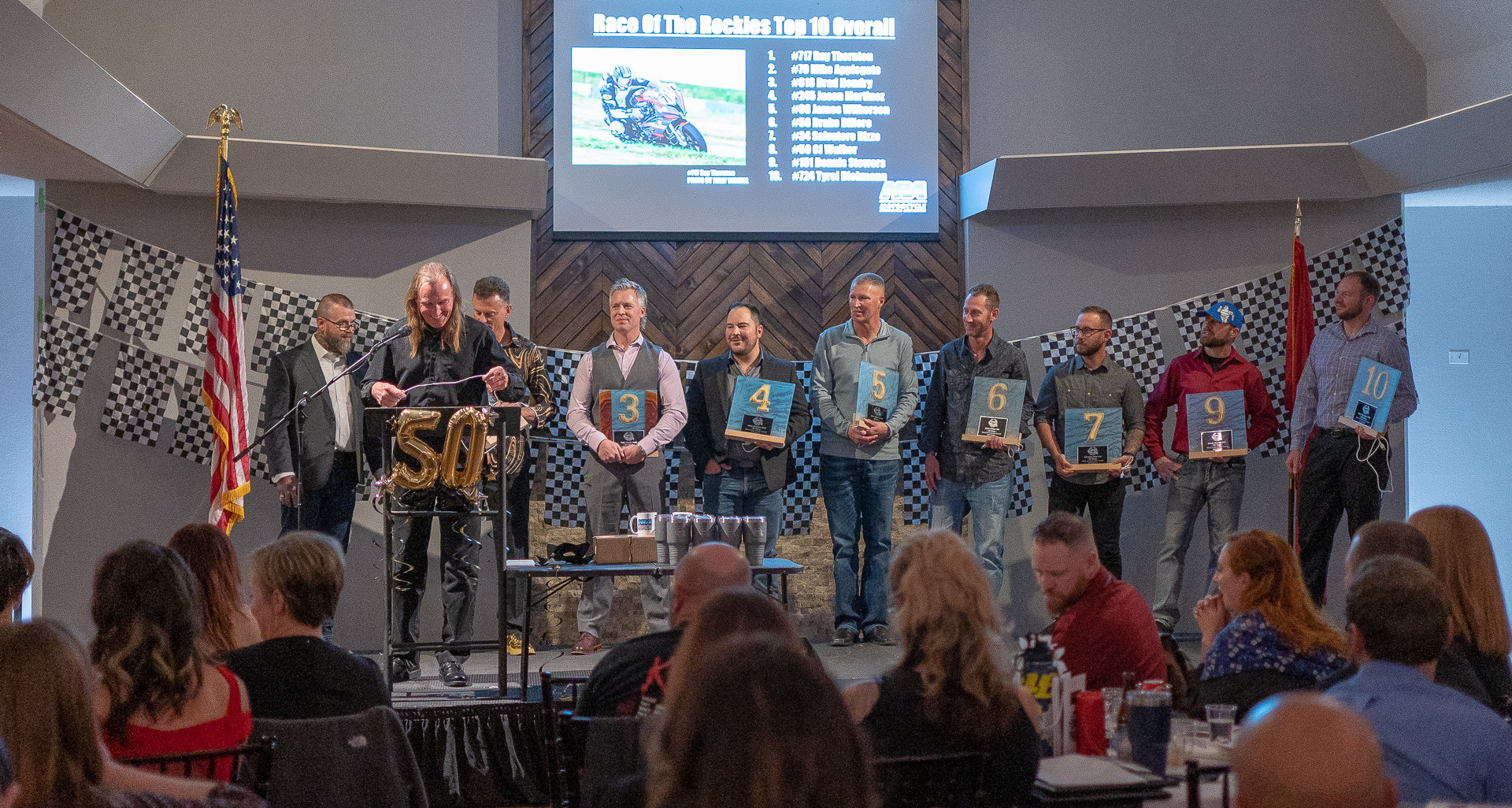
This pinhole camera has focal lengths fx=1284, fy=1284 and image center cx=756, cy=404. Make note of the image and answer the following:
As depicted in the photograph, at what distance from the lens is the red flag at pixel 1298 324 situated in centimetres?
688

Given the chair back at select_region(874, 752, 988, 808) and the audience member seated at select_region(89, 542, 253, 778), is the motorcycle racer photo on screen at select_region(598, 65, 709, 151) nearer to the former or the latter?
the audience member seated at select_region(89, 542, 253, 778)

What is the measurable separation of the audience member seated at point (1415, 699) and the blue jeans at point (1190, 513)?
15.2 feet

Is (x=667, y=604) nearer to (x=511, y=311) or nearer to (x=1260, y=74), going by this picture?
(x=511, y=311)

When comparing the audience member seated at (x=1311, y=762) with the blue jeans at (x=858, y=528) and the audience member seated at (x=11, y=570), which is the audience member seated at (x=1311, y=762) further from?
the blue jeans at (x=858, y=528)

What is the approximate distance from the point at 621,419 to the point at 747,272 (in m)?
1.50

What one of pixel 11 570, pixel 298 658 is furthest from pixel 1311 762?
pixel 11 570

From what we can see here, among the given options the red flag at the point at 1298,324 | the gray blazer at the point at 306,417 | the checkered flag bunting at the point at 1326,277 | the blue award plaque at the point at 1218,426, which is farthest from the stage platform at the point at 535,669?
the checkered flag bunting at the point at 1326,277

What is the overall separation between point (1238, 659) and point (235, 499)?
4.69 meters

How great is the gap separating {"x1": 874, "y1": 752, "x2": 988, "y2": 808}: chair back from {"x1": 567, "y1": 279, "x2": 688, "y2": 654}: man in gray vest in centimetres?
429

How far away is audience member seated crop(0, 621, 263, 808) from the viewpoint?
154 centimetres

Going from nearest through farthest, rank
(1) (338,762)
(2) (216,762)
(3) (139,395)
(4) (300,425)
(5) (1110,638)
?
1. (2) (216,762)
2. (1) (338,762)
3. (5) (1110,638)
4. (4) (300,425)
5. (3) (139,395)

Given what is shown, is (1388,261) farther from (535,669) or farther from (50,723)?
(50,723)

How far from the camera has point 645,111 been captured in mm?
7465

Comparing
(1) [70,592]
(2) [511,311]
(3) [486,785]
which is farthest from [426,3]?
(3) [486,785]
